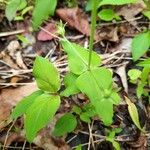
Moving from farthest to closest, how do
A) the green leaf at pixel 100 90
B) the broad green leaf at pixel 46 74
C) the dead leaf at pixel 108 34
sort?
the dead leaf at pixel 108 34
the broad green leaf at pixel 46 74
the green leaf at pixel 100 90

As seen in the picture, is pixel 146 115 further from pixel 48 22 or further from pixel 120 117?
pixel 48 22

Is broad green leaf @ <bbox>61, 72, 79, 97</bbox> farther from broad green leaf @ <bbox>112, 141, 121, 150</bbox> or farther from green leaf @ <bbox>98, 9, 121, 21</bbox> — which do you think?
green leaf @ <bbox>98, 9, 121, 21</bbox>

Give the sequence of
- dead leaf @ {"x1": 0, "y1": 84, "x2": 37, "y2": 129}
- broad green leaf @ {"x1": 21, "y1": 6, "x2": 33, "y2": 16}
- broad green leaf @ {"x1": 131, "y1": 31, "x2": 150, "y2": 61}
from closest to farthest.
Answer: dead leaf @ {"x1": 0, "y1": 84, "x2": 37, "y2": 129} < broad green leaf @ {"x1": 131, "y1": 31, "x2": 150, "y2": 61} < broad green leaf @ {"x1": 21, "y1": 6, "x2": 33, "y2": 16}

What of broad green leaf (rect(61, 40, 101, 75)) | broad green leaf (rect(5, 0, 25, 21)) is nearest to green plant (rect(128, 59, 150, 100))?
broad green leaf (rect(61, 40, 101, 75))

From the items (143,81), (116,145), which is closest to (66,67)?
(143,81)

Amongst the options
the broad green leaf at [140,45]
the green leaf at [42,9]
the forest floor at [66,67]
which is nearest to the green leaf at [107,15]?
the forest floor at [66,67]

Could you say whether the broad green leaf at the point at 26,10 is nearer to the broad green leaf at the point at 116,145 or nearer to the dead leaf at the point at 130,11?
the dead leaf at the point at 130,11
